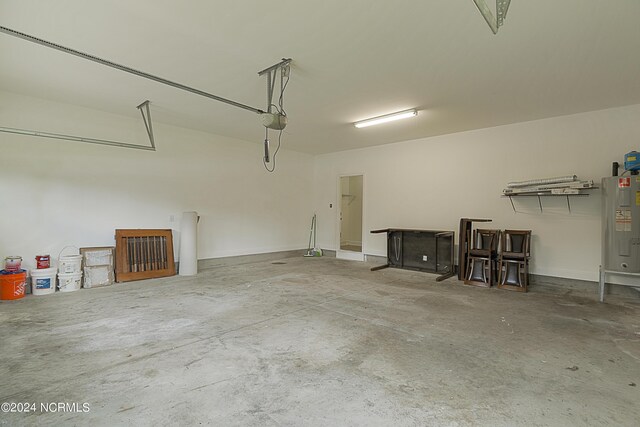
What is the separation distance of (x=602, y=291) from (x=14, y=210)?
8.69 meters

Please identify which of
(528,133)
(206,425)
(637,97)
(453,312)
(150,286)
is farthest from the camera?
(528,133)

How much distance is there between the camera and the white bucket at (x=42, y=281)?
4.34m

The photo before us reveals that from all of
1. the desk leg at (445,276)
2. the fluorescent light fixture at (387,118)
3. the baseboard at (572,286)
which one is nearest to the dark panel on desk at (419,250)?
the desk leg at (445,276)

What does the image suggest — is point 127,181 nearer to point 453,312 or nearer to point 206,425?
point 206,425

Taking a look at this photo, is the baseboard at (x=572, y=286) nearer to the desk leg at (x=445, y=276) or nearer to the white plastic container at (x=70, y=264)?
the desk leg at (x=445, y=276)

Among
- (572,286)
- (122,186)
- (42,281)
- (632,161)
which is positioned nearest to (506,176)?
(632,161)

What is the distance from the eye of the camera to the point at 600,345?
2.82 m

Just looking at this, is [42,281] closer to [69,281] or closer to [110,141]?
[69,281]

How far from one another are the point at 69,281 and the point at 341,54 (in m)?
5.13

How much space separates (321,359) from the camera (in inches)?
98.9

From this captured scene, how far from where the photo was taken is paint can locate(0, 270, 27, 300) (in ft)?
13.2

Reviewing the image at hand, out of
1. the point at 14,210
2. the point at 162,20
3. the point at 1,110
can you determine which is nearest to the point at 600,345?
the point at 162,20

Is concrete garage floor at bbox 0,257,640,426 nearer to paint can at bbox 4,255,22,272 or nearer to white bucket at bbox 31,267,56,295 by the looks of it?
white bucket at bbox 31,267,56,295

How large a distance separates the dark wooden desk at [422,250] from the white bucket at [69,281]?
17.4 feet
